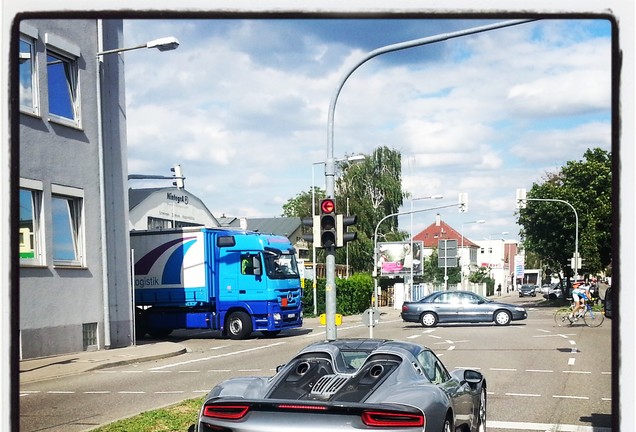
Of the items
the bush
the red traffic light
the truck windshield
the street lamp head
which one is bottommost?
the bush

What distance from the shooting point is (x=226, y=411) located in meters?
5.42

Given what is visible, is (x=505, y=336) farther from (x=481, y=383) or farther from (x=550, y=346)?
(x=481, y=383)

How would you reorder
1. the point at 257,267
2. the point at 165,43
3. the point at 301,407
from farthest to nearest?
the point at 257,267 → the point at 301,407 → the point at 165,43

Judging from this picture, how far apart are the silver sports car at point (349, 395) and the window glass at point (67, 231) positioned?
8223 millimetres

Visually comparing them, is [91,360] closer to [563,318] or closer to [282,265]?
[282,265]

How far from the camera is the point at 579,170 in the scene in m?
54.5

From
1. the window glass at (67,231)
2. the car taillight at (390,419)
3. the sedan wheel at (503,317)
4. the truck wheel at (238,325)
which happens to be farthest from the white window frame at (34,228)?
the sedan wheel at (503,317)

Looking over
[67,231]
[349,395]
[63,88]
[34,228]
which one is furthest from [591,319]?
[34,228]

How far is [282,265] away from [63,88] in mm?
13250

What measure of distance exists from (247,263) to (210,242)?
1.58 metres

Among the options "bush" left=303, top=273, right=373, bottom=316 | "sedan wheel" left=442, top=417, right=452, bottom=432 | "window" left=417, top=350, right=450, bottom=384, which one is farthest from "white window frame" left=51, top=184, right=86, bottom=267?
"bush" left=303, top=273, right=373, bottom=316

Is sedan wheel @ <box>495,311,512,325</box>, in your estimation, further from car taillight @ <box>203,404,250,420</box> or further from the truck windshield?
car taillight @ <box>203,404,250,420</box>

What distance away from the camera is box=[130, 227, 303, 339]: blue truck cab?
88.6 feet

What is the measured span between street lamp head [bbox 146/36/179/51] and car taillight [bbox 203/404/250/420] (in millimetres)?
2530
